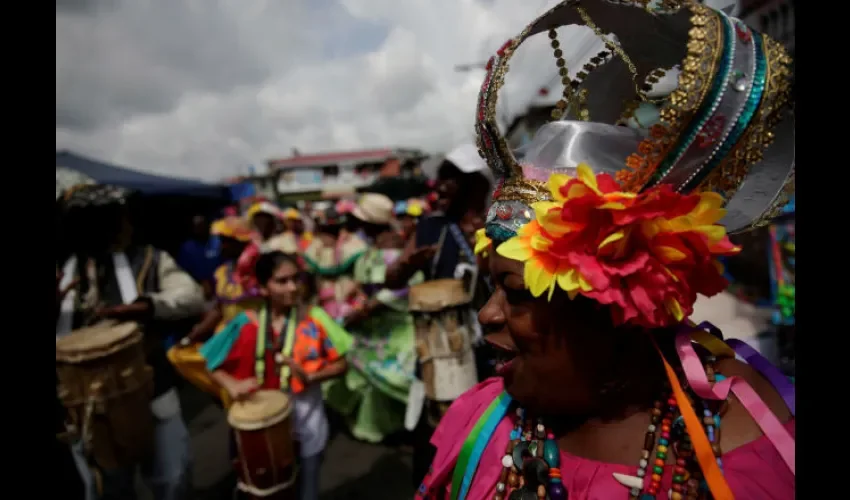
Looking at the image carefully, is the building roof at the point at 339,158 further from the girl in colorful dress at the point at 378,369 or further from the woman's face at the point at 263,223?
the girl in colorful dress at the point at 378,369

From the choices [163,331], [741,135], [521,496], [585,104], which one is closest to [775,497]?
[521,496]

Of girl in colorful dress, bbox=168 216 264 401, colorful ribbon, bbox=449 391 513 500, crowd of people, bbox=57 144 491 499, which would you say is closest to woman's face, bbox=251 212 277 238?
girl in colorful dress, bbox=168 216 264 401

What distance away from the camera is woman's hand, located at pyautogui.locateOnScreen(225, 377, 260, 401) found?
9.01 feet

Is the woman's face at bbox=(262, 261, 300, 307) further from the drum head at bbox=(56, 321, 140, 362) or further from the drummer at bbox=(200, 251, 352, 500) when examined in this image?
the drum head at bbox=(56, 321, 140, 362)

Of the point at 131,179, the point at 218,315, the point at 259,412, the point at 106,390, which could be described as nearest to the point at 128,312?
the point at 106,390

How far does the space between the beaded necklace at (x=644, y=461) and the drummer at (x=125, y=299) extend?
106 inches

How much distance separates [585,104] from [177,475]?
11.7 feet

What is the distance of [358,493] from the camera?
3.90m

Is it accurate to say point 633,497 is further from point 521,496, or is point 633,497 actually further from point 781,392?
point 781,392

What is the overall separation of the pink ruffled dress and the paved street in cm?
267

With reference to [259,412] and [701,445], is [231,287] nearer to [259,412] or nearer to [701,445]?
[259,412]

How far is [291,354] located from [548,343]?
2259 mm

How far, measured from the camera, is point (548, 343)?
1120 mm

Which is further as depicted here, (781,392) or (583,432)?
(583,432)
